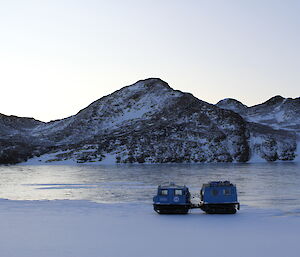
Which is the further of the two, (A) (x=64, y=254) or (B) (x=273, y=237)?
(B) (x=273, y=237)

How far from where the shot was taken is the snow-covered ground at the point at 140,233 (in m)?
22.2

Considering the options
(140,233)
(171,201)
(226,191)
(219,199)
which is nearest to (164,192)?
(171,201)

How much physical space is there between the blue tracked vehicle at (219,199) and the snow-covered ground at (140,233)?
1031 mm

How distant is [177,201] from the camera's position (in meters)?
37.3

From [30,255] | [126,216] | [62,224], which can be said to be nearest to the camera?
[30,255]

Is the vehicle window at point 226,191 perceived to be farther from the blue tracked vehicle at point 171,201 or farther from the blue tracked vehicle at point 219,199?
the blue tracked vehicle at point 171,201

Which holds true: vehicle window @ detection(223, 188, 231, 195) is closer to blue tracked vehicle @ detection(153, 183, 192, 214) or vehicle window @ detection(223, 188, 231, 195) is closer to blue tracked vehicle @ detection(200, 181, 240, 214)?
blue tracked vehicle @ detection(200, 181, 240, 214)

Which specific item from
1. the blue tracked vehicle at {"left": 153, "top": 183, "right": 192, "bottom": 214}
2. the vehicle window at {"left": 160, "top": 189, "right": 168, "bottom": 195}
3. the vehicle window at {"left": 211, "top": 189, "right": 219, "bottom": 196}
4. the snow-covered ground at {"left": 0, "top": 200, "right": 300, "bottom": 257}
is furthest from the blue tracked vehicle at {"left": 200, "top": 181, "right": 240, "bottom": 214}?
the vehicle window at {"left": 160, "top": 189, "right": 168, "bottom": 195}

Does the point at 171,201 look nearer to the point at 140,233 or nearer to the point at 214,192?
the point at 214,192

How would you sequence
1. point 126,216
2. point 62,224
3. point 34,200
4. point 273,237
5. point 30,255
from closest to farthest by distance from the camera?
1. point 30,255
2. point 273,237
3. point 62,224
4. point 126,216
5. point 34,200

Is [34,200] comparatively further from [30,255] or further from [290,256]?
[290,256]

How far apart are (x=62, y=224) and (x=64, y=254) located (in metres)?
10.1

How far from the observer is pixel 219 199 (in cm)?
3772

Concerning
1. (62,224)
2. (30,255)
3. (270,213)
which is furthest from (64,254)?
(270,213)
